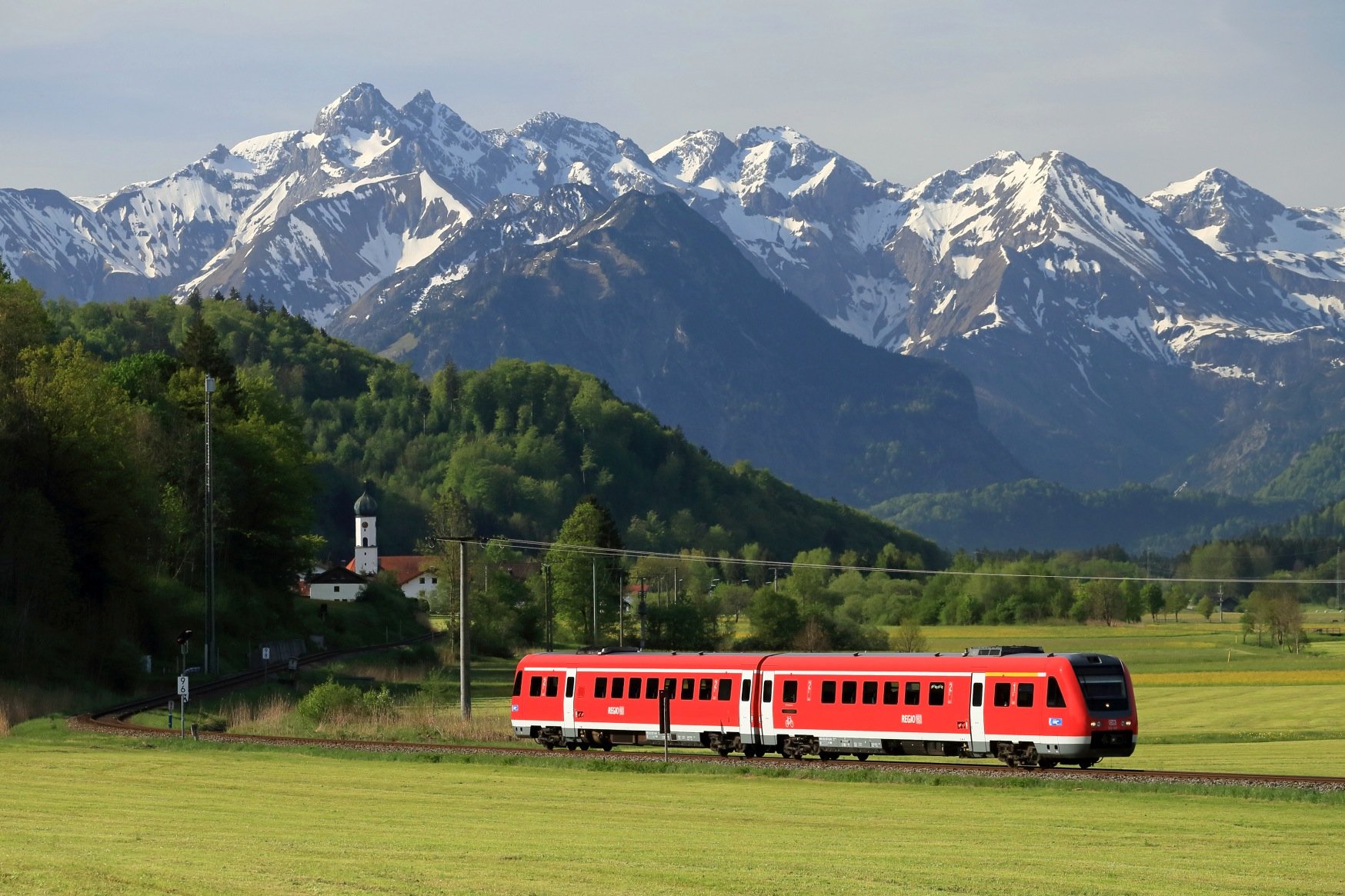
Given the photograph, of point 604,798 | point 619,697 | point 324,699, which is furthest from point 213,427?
point 604,798

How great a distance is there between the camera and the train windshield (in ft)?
147

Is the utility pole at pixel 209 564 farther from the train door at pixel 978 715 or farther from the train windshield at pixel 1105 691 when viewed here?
the train windshield at pixel 1105 691

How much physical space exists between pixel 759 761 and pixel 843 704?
280 centimetres

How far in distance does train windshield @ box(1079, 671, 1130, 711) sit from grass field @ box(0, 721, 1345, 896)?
5611 mm

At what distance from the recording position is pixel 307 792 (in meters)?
38.6

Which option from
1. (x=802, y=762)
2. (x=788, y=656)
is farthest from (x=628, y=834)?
(x=788, y=656)

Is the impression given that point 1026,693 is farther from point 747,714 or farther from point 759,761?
point 747,714

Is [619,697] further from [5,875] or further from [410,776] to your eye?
[5,875]

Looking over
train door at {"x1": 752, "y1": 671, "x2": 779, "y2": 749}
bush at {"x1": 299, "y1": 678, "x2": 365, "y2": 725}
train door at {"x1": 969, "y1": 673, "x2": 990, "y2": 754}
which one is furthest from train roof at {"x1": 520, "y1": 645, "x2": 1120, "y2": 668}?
bush at {"x1": 299, "y1": 678, "x2": 365, "y2": 725}

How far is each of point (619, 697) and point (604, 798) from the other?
1710 cm

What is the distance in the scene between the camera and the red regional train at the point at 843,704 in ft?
147

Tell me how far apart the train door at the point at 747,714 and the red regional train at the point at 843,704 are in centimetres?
2

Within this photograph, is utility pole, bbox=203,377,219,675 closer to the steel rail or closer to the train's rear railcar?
the steel rail

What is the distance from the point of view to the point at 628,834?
1203 inches
